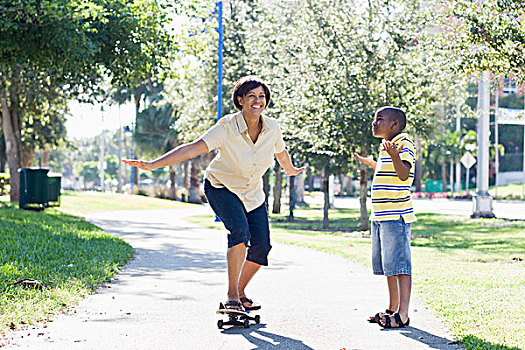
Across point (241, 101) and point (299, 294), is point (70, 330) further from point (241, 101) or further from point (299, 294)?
point (299, 294)

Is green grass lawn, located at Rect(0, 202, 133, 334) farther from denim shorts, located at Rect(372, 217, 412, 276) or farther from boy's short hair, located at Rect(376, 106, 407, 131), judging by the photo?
boy's short hair, located at Rect(376, 106, 407, 131)

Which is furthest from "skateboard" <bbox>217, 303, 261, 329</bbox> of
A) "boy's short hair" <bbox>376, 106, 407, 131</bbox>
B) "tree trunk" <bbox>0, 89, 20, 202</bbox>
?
"tree trunk" <bbox>0, 89, 20, 202</bbox>

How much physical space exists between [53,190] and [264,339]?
60.3 ft

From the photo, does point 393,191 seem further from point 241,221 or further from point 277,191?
point 277,191

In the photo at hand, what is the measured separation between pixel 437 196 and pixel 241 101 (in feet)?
170

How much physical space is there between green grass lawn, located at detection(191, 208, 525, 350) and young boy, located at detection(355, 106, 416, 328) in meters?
0.48

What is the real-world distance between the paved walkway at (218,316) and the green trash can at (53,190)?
1259 cm

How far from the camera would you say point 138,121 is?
4719 cm

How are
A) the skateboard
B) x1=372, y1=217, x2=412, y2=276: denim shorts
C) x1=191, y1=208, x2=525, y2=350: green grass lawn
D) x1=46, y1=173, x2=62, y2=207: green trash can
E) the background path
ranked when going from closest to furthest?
x1=191, y1=208, x2=525, y2=350: green grass lawn
the skateboard
x1=372, y1=217, x2=412, y2=276: denim shorts
x1=46, y1=173, x2=62, y2=207: green trash can
the background path

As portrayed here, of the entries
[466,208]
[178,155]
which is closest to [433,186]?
[466,208]

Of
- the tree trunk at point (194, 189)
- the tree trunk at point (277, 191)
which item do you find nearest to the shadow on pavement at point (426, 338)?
the tree trunk at point (277, 191)

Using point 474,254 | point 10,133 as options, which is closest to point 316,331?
point 474,254

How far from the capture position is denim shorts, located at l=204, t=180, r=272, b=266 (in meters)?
5.71

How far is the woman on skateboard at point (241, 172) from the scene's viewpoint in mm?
5715
